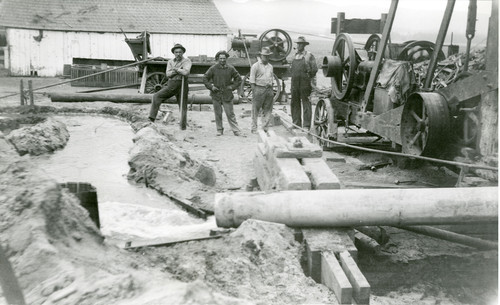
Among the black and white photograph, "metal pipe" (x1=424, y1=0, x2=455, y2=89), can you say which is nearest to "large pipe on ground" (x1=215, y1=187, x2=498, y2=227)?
the black and white photograph

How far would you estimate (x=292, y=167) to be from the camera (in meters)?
6.17

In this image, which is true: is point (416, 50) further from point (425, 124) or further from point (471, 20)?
point (425, 124)

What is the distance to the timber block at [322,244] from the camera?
4785mm

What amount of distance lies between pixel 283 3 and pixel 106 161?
80235mm

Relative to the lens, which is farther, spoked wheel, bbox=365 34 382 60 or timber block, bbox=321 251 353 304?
spoked wheel, bbox=365 34 382 60

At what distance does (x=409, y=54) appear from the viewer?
32.8 ft

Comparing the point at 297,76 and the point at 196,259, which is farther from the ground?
the point at 297,76

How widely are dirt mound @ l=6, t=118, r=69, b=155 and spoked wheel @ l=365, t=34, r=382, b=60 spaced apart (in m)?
5.90

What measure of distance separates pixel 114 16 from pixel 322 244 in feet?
81.2

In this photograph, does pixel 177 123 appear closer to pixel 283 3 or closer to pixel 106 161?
pixel 106 161

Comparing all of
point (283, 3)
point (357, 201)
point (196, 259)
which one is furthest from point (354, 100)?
point (283, 3)

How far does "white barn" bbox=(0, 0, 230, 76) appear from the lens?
26.1 metres

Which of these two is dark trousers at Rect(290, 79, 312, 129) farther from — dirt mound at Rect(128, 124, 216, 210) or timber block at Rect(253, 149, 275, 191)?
timber block at Rect(253, 149, 275, 191)

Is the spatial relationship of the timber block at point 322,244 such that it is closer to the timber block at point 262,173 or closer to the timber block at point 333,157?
the timber block at point 262,173
